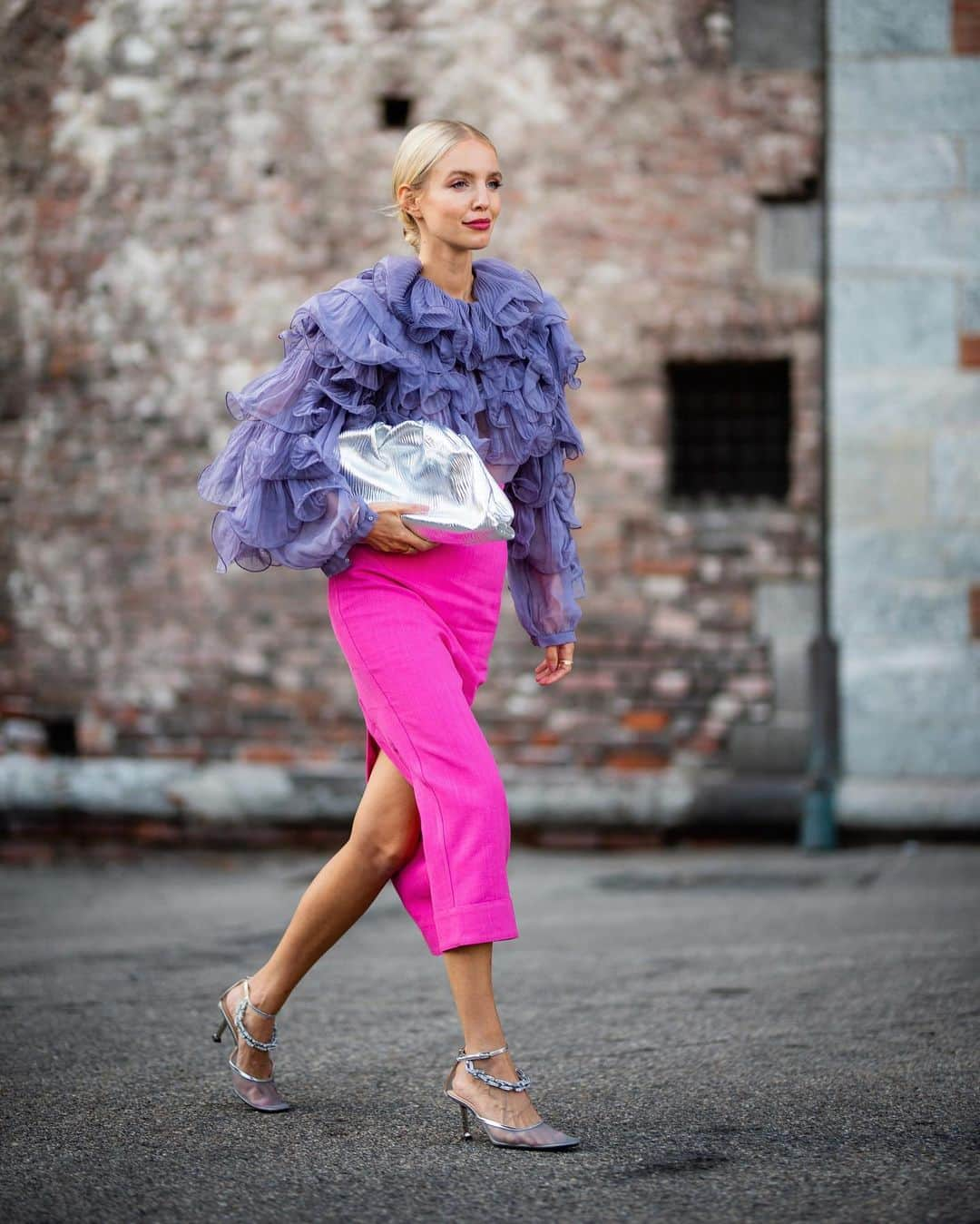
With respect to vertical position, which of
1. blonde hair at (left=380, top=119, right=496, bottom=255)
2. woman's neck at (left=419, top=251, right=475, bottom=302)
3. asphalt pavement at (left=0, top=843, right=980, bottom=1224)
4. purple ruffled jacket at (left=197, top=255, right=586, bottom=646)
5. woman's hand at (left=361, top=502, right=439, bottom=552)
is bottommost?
asphalt pavement at (left=0, top=843, right=980, bottom=1224)

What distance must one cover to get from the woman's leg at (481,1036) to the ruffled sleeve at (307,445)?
77 centimetres

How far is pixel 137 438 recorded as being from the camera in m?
8.41

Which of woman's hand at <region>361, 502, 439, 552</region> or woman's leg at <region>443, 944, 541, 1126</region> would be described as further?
woman's hand at <region>361, 502, 439, 552</region>

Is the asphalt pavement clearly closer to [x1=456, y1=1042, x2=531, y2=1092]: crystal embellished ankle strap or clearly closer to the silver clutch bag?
[x1=456, y1=1042, x2=531, y2=1092]: crystal embellished ankle strap

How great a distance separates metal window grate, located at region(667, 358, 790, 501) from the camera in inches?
325

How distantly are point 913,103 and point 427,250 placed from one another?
17.5ft

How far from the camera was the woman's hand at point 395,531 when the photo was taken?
10.5 feet

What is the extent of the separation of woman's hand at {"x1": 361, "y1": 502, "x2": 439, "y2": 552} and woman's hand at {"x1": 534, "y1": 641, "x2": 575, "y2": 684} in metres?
0.56

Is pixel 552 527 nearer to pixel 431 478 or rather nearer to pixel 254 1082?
pixel 431 478

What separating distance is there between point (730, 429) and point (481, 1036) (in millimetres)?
5569

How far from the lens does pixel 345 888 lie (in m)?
3.31

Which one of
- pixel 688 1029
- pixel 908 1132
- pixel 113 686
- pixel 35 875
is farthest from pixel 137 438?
pixel 908 1132

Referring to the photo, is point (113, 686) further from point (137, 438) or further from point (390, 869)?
point (390, 869)

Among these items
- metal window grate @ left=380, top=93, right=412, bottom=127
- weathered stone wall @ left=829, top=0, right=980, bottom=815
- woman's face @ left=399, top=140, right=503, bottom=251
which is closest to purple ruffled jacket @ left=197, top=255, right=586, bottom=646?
woman's face @ left=399, top=140, right=503, bottom=251
